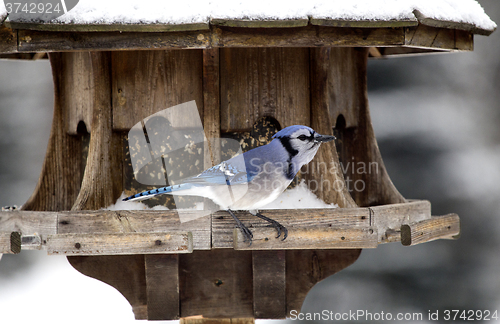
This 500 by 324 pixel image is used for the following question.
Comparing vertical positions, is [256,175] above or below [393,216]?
above

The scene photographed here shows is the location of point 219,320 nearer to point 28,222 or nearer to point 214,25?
point 28,222

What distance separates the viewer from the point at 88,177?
303 cm

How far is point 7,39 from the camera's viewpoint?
265cm

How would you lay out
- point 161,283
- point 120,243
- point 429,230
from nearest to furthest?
point 120,243
point 429,230
point 161,283

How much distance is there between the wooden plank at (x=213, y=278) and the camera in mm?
3266

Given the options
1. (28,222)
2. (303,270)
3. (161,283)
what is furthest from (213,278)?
(28,222)

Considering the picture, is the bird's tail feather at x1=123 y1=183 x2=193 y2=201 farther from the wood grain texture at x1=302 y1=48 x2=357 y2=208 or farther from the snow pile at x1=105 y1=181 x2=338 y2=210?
the wood grain texture at x1=302 y1=48 x2=357 y2=208

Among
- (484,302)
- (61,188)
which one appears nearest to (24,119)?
(61,188)

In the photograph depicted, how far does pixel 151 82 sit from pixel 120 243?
3.39 feet

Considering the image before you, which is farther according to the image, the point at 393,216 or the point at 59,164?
the point at 59,164

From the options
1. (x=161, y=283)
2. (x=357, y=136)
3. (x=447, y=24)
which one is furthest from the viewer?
(x=357, y=136)

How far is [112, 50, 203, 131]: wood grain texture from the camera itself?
313 cm

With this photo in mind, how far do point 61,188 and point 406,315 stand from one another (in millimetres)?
3505

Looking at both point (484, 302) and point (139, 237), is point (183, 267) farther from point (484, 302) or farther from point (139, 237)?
point (484, 302)
